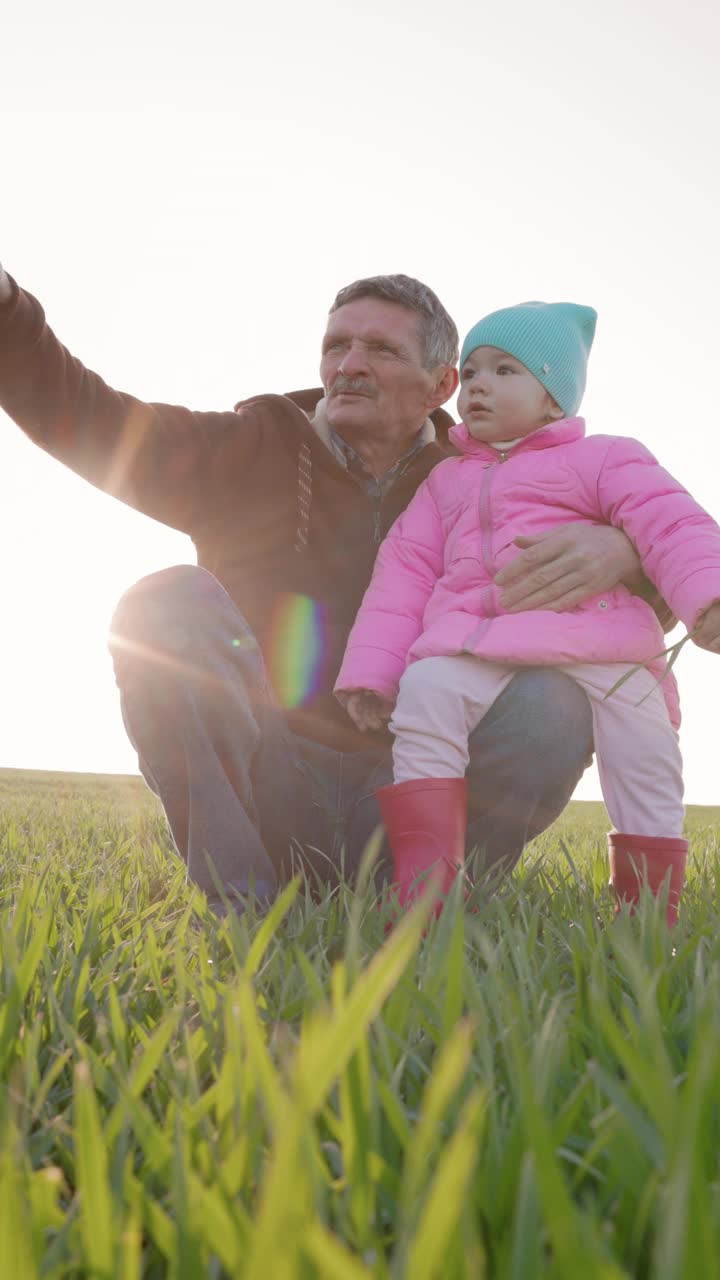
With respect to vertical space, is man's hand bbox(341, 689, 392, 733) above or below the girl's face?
below

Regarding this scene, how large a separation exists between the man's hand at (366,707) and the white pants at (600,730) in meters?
Result: 0.27

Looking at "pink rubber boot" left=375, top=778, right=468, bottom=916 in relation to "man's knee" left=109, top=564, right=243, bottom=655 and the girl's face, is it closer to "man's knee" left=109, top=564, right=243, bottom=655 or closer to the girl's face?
"man's knee" left=109, top=564, right=243, bottom=655

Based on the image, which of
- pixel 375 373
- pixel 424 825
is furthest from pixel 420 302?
pixel 424 825

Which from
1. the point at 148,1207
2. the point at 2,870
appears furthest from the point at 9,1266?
the point at 2,870

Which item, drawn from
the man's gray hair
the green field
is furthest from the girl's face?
the green field

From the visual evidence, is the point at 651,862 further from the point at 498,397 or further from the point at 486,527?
the point at 498,397

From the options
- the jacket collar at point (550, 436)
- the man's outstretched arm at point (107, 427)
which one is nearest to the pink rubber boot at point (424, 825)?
the jacket collar at point (550, 436)

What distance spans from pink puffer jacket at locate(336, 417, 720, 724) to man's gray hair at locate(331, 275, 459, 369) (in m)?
0.61

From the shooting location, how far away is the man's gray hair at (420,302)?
3.49m

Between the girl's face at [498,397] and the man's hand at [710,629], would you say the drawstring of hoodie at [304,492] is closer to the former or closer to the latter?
the girl's face at [498,397]

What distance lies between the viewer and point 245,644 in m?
2.72

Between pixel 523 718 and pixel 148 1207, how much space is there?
1.99 metres

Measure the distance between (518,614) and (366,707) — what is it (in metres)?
0.54

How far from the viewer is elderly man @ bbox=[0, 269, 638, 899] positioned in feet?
8.38
